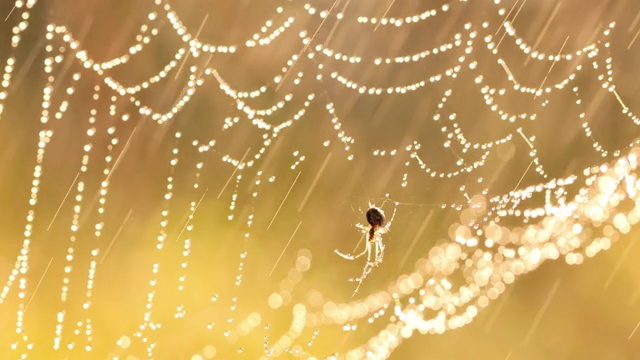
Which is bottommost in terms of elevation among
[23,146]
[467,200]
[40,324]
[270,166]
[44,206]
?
[467,200]

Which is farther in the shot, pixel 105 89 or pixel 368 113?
pixel 368 113

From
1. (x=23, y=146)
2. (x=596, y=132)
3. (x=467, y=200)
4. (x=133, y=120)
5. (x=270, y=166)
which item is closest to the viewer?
(x=23, y=146)

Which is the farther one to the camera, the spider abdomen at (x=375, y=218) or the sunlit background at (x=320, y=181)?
the sunlit background at (x=320, y=181)

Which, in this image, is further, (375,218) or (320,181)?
(320,181)

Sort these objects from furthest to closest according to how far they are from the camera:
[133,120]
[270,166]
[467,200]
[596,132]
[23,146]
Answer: [596,132], [467,200], [270,166], [133,120], [23,146]

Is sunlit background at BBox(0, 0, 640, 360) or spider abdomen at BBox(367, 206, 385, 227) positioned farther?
sunlit background at BBox(0, 0, 640, 360)

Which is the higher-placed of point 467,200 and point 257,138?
point 257,138

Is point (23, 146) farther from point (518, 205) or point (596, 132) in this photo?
point (596, 132)

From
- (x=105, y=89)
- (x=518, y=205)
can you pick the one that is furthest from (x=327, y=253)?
(x=105, y=89)
